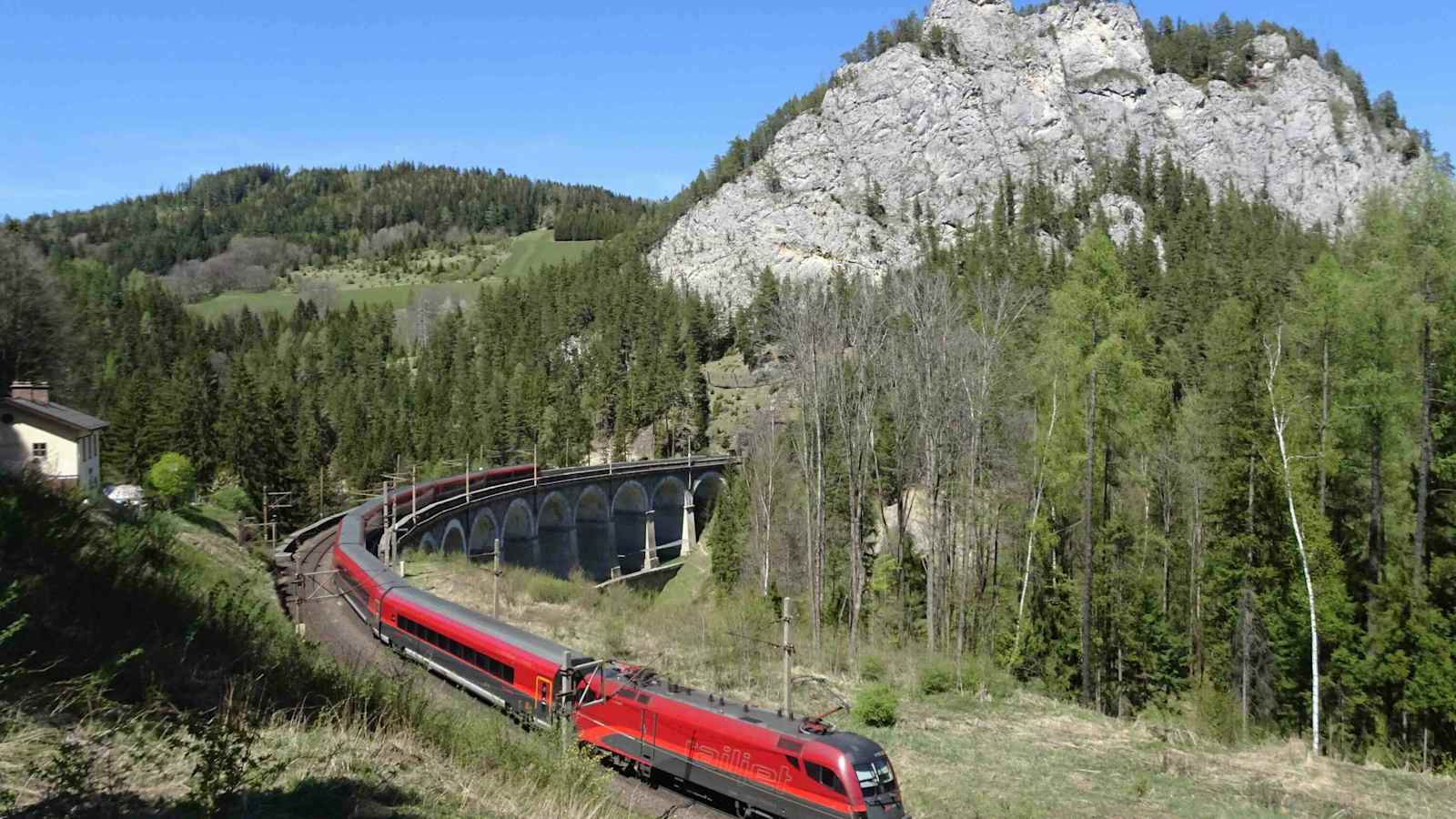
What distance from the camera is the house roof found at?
32469 mm

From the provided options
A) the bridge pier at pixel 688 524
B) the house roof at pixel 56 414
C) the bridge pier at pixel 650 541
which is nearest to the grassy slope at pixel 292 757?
the house roof at pixel 56 414

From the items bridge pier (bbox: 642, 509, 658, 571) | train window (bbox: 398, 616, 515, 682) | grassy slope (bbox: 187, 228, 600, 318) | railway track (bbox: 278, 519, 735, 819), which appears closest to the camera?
railway track (bbox: 278, 519, 735, 819)

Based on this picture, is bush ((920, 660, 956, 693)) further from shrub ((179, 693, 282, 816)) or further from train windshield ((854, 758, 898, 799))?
shrub ((179, 693, 282, 816))

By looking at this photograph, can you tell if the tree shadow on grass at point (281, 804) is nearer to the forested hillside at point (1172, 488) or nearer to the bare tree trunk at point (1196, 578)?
the forested hillside at point (1172, 488)

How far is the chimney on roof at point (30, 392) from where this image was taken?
3581 centimetres

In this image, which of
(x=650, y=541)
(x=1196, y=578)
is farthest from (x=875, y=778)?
(x=650, y=541)

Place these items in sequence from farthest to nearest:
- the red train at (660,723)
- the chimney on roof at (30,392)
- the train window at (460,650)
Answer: the chimney on roof at (30,392) → the train window at (460,650) → the red train at (660,723)

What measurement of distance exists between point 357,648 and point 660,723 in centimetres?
1150

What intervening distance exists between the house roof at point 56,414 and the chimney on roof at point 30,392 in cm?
32

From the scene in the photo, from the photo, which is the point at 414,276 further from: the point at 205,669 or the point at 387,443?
the point at 205,669

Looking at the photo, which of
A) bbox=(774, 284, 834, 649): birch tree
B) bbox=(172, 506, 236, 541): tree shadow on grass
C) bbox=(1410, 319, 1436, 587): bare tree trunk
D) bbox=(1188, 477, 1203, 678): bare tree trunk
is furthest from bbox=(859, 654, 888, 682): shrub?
bbox=(172, 506, 236, 541): tree shadow on grass

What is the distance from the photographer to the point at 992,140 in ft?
397

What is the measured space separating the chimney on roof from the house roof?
0.32 m

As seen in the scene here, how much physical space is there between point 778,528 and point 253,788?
3780 cm
